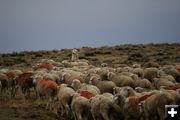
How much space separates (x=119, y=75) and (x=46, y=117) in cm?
443

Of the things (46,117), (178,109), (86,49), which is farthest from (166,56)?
(178,109)

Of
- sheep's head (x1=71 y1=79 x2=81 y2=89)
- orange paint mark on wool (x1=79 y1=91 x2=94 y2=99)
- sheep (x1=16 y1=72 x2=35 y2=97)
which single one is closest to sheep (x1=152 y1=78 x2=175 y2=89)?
sheep's head (x1=71 y1=79 x2=81 y2=89)

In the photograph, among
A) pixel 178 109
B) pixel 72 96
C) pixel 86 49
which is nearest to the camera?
pixel 178 109

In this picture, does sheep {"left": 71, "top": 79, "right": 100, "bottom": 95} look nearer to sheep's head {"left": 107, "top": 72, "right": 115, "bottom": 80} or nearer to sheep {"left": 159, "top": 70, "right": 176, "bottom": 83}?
sheep's head {"left": 107, "top": 72, "right": 115, "bottom": 80}

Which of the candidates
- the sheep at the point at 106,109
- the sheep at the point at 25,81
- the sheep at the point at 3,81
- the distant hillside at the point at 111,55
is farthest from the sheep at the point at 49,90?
the distant hillside at the point at 111,55

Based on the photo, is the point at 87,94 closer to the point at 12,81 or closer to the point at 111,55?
the point at 12,81

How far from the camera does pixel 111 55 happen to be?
42094mm

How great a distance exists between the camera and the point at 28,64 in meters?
36.9

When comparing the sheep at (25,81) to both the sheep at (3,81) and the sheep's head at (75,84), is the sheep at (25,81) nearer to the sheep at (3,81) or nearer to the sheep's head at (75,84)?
the sheep at (3,81)

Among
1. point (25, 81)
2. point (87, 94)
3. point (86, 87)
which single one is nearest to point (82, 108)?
point (87, 94)

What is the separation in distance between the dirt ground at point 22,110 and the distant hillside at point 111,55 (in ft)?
54.6

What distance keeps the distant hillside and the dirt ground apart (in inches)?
655

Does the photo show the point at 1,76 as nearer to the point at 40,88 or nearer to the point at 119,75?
the point at 40,88

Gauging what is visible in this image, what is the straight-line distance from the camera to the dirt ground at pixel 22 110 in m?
15.3
